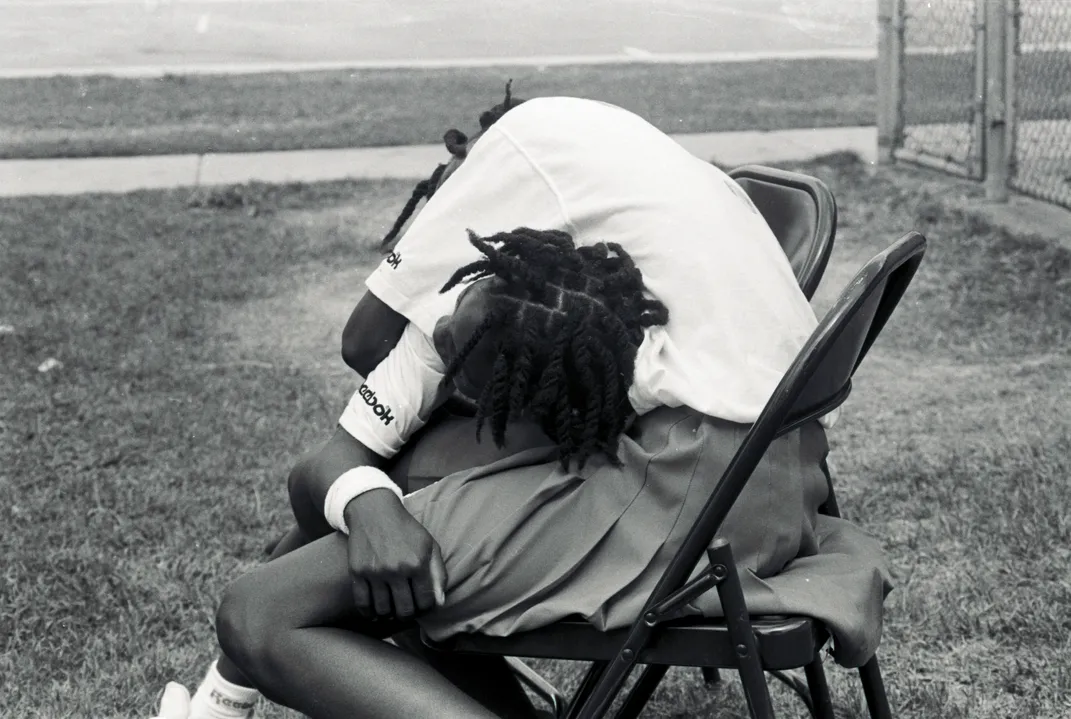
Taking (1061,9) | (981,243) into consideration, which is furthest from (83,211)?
(1061,9)

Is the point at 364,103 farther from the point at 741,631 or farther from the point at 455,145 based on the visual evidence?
the point at 741,631

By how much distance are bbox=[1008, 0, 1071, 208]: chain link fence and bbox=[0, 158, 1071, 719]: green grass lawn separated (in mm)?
469

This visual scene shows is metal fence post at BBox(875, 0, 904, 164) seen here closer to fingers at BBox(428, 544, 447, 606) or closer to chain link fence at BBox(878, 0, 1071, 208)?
chain link fence at BBox(878, 0, 1071, 208)

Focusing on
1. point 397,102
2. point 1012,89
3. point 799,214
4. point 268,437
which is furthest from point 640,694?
point 397,102

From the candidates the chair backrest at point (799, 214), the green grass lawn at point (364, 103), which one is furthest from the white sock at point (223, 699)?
the green grass lawn at point (364, 103)

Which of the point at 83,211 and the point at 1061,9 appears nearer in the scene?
the point at 1061,9

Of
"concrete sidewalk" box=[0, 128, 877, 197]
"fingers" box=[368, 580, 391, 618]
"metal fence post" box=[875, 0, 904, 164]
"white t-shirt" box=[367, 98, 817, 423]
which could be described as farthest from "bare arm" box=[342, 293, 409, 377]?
"metal fence post" box=[875, 0, 904, 164]

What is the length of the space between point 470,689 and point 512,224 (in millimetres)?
780

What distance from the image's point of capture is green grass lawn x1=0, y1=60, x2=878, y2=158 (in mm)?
8453

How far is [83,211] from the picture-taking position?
6.78 m

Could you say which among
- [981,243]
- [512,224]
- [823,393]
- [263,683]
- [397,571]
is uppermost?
[512,224]

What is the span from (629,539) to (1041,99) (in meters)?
5.35

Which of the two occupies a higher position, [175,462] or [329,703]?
[329,703]

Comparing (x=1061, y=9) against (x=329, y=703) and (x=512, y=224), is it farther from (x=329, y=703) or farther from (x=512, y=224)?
(x=329, y=703)
